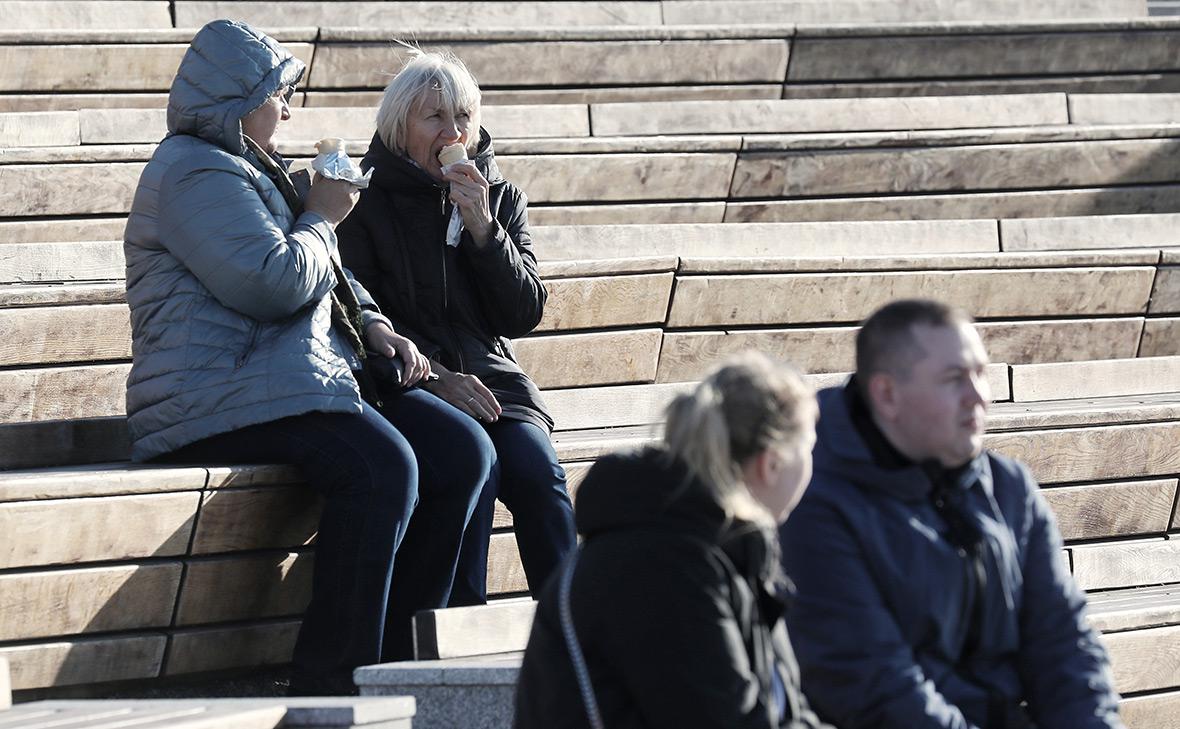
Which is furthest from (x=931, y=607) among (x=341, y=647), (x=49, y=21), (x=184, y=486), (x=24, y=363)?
(x=49, y=21)

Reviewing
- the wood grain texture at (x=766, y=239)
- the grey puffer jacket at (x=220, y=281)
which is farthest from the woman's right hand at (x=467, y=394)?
the wood grain texture at (x=766, y=239)

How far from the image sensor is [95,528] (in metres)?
3.94

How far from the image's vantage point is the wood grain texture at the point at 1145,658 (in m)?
4.49

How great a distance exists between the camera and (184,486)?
13.1ft

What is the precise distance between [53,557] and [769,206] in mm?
3518

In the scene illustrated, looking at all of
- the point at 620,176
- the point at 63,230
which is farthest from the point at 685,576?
the point at 620,176

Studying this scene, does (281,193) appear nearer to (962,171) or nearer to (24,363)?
(24,363)

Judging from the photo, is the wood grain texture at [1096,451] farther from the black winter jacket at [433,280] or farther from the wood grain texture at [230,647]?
the wood grain texture at [230,647]

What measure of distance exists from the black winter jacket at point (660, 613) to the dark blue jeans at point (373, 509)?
4.82ft

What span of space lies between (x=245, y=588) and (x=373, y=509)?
0.45 meters

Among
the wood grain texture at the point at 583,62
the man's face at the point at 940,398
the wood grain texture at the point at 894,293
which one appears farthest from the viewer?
the wood grain texture at the point at 583,62

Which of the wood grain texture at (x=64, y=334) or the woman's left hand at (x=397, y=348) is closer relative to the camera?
the woman's left hand at (x=397, y=348)

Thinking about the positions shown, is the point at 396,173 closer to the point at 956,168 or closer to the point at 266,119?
the point at 266,119

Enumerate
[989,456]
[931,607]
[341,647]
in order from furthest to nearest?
[341,647] → [989,456] → [931,607]
